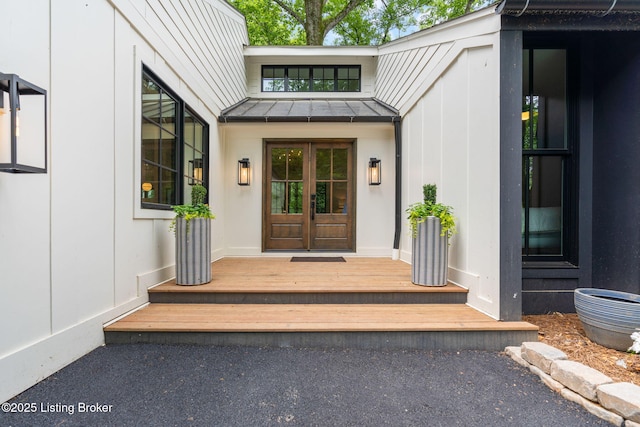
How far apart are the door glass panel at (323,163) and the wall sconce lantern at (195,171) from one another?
1997mm

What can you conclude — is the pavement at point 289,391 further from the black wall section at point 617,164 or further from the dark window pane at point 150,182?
the black wall section at point 617,164

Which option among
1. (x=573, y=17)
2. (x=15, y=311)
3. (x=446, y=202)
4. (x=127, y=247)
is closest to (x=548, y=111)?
(x=573, y=17)

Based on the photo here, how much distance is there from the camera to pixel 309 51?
19.8 ft

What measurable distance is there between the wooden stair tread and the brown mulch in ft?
0.82

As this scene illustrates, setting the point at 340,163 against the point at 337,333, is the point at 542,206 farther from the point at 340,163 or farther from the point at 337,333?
the point at 340,163

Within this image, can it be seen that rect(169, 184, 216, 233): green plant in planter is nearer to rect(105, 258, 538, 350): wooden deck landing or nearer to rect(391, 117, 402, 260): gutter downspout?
rect(105, 258, 538, 350): wooden deck landing

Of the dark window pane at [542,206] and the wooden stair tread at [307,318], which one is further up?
the dark window pane at [542,206]

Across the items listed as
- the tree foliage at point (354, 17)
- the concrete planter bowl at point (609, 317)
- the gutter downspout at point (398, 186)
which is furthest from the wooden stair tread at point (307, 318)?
the tree foliage at point (354, 17)

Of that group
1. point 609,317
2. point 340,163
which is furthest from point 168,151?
point 609,317

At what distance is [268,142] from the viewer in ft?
16.7

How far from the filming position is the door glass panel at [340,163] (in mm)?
5137

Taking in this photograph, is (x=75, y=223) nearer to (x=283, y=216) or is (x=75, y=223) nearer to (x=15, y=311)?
(x=15, y=311)

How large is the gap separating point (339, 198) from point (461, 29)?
9.82ft

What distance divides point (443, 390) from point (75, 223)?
103 inches
